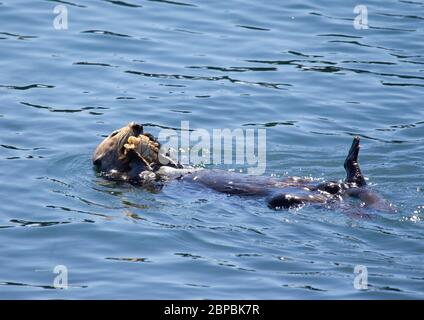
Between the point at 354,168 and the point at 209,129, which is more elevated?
the point at 209,129

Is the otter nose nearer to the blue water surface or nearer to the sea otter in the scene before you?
the sea otter

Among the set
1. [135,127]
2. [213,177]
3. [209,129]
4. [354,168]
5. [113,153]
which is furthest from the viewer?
[209,129]

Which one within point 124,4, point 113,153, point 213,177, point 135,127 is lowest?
point 213,177

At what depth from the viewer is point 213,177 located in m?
9.20

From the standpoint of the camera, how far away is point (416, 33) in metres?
13.5

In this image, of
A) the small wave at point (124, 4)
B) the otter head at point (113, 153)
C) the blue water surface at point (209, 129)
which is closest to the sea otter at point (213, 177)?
the otter head at point (113, 153)

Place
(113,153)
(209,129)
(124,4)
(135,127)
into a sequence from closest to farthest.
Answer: (135,127) < (113,153) < (209,129) < (124,4)

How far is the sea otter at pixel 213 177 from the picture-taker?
8.73 meters

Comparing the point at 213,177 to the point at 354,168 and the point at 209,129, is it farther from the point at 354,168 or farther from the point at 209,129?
the point at 209,129

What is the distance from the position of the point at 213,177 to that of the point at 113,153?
1012 millimetres

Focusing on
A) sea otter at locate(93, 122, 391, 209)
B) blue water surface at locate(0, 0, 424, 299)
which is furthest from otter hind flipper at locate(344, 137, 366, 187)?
blue water surface at locate(0, 0, 424, 299)

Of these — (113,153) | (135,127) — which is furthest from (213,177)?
(113,153)
